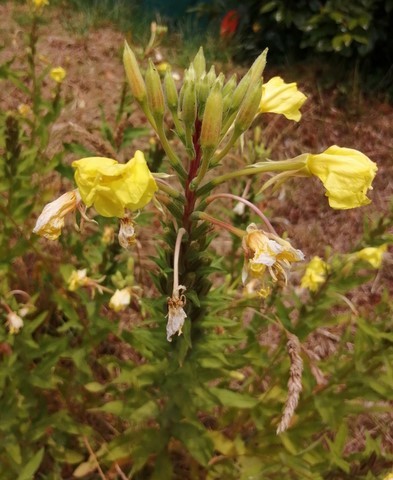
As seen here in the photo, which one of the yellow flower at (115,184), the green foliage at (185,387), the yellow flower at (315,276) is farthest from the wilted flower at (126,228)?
the yellow flower at (315,276)

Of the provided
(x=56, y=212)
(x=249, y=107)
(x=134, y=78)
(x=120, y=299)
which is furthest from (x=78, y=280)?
(x=249, y=107)

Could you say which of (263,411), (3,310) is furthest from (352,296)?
(3,310)

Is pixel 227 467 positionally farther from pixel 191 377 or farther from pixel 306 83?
pixel 306 83

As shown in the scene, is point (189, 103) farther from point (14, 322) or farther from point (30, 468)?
point (30, 468)

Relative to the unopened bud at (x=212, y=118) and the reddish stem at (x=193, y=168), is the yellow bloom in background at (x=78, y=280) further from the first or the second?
the unopened bud at (x=212, y=118)

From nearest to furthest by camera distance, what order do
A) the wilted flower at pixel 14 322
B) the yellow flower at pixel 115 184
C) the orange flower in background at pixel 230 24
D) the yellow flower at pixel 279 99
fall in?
1. the yellow flower at pixel 115 184
2. the yellow flower at pixel 279 99
3. the wilted flower at pixel 14 322
4. the orange flower in background at pixel 230 24

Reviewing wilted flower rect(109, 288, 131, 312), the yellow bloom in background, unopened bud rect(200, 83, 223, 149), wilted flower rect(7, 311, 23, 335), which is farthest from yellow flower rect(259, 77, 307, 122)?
wilted flower rect(7, 311, 23, 335)
